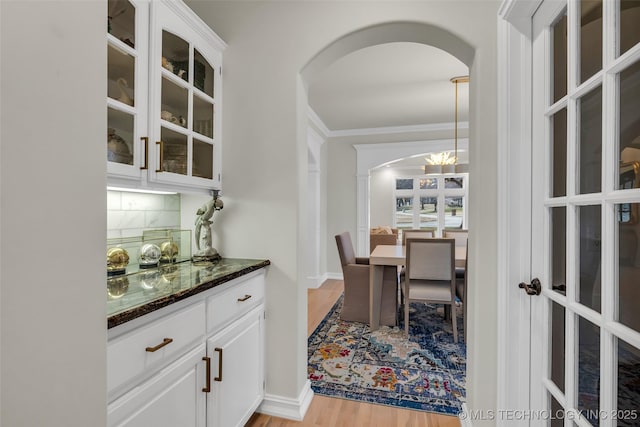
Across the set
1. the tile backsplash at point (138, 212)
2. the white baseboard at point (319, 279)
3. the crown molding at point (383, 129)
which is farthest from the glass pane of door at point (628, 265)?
the white baseboard at point (319, 279)

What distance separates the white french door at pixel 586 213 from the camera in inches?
29.5

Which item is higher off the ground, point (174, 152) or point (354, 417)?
point (174, 152)

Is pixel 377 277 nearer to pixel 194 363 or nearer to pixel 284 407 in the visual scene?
pixel 284 407

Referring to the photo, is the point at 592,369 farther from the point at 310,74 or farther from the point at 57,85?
the point at 310,74

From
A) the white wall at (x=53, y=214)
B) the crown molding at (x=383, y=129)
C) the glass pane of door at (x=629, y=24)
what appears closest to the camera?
the white wall at (x=53, y=214)

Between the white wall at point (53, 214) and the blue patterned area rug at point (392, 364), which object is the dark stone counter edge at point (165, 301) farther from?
the blue patterned area rug at point (392, 364)

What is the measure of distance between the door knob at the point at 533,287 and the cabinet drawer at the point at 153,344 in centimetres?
135

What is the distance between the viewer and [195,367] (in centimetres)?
126

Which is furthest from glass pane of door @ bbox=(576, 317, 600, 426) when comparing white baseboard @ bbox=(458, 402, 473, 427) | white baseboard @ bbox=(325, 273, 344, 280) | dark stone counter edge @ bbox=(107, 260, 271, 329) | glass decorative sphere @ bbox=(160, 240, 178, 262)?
white baseboard @ bbox=(325, 273, 344, 280)

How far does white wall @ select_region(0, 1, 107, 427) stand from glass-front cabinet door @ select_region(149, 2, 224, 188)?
923 mm

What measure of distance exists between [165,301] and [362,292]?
2.59 meters

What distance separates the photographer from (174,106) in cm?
156

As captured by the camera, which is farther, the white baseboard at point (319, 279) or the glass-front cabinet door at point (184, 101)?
the white baseboard at point (319, 279)

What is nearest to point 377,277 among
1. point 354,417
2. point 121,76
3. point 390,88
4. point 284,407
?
point 354,417
